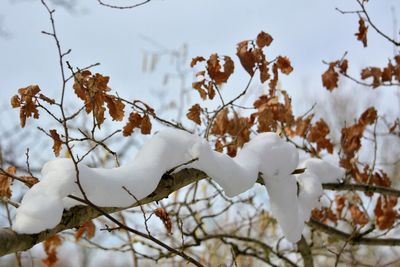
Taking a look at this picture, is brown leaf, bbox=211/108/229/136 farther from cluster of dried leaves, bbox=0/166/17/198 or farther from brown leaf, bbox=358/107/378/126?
cluster of dried leaves, bbox=0/166/17/198

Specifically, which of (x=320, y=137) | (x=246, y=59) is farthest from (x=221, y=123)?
(x=320, y=137)

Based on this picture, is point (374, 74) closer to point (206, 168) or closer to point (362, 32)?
point (362, 32)

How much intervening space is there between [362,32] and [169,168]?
80.6 inches

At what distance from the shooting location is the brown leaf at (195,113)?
2.47m

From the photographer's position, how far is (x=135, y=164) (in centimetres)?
154

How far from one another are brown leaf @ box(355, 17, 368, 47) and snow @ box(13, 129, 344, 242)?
103 centimetres

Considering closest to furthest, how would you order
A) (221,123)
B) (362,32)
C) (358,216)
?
(221,123) < (362,32) < (358,216)

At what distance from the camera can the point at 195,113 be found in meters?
2.48

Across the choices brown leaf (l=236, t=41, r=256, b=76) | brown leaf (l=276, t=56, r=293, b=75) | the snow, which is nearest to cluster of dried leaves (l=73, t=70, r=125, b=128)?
the snow

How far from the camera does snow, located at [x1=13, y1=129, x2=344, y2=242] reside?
125 centimetres

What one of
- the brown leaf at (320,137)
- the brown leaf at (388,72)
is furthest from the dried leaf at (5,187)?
the brown leaf at (388,72)

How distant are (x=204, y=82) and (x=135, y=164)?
0.93 metres

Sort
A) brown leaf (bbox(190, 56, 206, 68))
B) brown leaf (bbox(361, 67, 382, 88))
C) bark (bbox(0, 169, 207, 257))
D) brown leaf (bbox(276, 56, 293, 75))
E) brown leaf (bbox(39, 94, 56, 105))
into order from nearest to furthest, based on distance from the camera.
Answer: bark (bbox(0, 169, 207, 257)), brown leaf (bbox(39, 94, 56, 105)), brown leaf (bbox(190, 56, 206, 68)), brown leaf (bbox(276, 56, 293, 75)), brown leaf (bbox(361, 67, 382, 88))

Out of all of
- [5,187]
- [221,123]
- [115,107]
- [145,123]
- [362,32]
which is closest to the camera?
[5,187]
